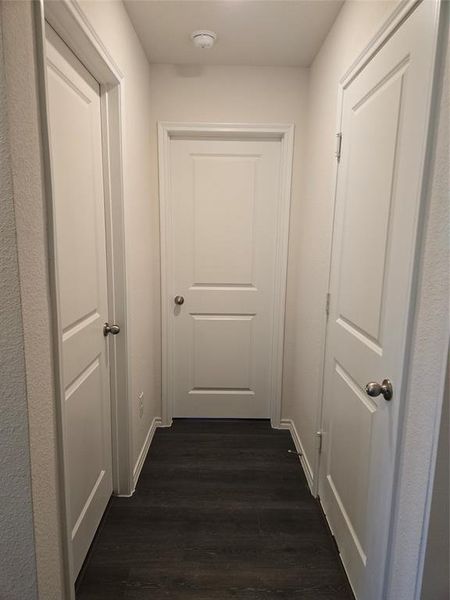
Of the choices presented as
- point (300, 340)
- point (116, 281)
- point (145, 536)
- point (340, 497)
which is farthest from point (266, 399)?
point (116, 281)

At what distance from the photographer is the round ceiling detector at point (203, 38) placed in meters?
1.86

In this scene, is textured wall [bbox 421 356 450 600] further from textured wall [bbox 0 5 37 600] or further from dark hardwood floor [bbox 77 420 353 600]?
textured wall [bbox 0 5 37 600]

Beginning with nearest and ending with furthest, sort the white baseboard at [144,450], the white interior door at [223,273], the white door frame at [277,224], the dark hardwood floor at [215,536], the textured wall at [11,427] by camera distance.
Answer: the textured wall at [11,427], the dark hardwood floor at [215,536], the white baseboard at [144,450], the white door frame at [277,224], the white interior door at [223,273]

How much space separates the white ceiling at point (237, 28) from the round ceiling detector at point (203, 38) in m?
0.03

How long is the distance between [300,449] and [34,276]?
199 centimetres

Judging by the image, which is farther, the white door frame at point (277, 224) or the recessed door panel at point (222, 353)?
the recessed door panel at point (222, 353)

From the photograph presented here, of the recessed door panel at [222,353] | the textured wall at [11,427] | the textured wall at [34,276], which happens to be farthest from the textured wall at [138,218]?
the textured wall at [11,427]

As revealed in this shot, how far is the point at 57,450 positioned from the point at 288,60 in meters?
2.38

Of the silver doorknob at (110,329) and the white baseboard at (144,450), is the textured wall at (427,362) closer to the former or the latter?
the silver doorknob at (110,329)

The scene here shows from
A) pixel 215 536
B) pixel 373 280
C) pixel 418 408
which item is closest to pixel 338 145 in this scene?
pixel 373 280

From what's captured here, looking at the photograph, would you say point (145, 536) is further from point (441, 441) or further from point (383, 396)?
point (441, 441)

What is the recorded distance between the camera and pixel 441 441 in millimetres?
846

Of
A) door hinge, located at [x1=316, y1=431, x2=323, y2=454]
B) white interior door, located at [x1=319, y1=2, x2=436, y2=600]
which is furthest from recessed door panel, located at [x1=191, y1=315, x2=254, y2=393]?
white interior door, located at [x1=319, y1=2, x2=436, y2=600]

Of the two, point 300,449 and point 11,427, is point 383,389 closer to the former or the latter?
point 11,427
